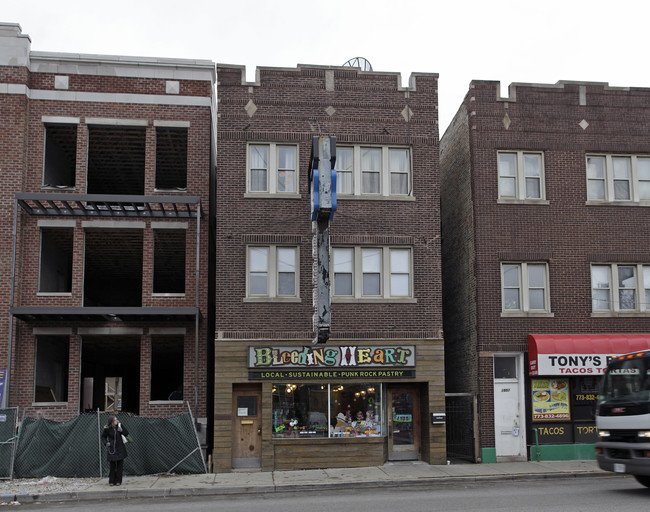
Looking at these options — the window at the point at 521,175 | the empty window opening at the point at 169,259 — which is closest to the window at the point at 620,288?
the window at the point at 521,175

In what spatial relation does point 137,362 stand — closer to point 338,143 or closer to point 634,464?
point 338,143

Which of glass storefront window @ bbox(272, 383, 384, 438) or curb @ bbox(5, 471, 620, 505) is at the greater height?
glass storefront window @ bbox(272, 383, 384, 438)

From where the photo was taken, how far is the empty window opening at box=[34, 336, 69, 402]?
20.7 m

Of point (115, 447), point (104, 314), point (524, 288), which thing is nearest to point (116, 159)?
point (104, 314)

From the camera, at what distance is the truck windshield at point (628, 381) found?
13.9m

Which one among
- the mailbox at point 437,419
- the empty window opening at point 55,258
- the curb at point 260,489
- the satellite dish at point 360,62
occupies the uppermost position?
the satellite dish at point 360,62

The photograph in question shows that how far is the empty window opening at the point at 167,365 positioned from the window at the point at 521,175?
10.6 metres

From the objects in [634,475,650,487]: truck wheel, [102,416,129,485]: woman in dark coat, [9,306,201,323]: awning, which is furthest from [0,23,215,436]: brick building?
[634,475,650,487]: truck wheel

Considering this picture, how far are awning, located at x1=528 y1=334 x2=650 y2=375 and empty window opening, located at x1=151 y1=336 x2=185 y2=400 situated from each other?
1010 centimetres

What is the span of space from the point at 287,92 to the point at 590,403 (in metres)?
12.4

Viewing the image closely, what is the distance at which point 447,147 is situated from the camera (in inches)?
946

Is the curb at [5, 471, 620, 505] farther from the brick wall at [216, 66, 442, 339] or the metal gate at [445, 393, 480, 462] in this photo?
the brick wall at [216, 66, 442, 339]

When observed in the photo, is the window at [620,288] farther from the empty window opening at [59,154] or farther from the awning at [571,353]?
the empty window opening at [59,154]

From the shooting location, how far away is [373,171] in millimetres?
20922
